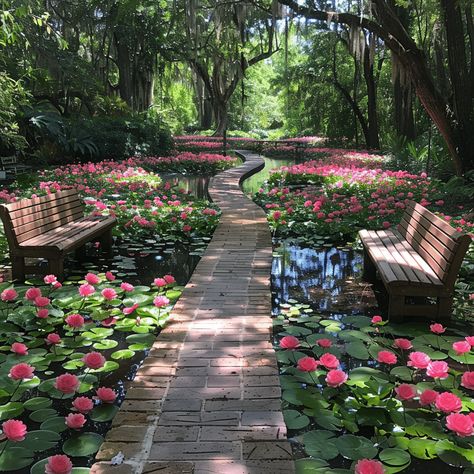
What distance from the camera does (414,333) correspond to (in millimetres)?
3523

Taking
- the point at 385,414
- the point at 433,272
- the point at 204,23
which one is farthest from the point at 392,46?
the point at 204,23

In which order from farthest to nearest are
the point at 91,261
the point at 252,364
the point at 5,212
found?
1. the point at 91,261
2. the point at 5,212
3. the point at 252,364

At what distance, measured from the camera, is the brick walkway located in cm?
199

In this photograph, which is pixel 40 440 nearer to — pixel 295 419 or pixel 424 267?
pixel 295 419

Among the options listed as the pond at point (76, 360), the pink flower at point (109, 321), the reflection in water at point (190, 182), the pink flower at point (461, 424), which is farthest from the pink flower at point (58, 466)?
the reflection in water at point (190, 182)

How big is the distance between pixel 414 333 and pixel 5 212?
353 centimetres

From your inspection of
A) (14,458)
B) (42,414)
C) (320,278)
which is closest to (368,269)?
(320,278)

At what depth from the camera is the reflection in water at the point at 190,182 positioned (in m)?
12.4

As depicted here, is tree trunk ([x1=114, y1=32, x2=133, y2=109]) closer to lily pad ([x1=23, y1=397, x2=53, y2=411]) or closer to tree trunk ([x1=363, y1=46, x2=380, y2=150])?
tree trunk ([x1=363, y1=46, x2=380, y2=150])

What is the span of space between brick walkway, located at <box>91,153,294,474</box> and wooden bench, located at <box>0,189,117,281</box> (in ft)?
4.30

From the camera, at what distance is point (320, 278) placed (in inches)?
201

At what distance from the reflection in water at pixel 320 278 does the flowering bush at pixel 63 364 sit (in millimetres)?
1185

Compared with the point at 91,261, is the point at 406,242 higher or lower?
higher

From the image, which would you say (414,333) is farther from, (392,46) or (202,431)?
(392,46)
